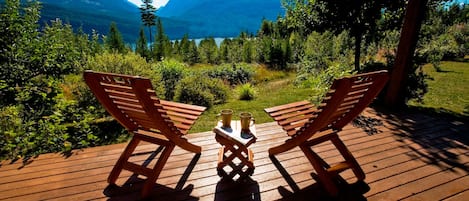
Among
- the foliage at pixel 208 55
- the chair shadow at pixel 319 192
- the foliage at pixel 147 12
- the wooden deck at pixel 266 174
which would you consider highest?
the foliage at pixel 147 12

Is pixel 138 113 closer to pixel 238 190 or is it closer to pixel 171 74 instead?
pixel 238 190

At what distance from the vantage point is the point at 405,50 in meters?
3.97

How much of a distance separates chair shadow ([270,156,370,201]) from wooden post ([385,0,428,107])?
2.57 meters

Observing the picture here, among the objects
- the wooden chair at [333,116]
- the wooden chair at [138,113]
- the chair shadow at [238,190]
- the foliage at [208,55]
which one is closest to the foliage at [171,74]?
the wooden chair at [138,113]

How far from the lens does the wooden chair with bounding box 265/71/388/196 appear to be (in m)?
1.86

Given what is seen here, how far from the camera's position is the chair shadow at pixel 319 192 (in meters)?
2.15

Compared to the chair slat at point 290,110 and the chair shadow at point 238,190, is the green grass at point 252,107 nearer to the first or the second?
the chair slat at point 290,110

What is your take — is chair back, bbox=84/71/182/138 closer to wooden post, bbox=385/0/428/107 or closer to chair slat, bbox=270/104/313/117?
chair slat, bbox=270/104/313/117

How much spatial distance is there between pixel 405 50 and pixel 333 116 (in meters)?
2.67

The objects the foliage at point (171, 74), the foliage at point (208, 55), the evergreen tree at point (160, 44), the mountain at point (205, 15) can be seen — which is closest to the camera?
the foliage at point (171, 74)

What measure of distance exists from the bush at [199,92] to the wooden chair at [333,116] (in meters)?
2.97

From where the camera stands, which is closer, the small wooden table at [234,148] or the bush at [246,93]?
the small wooden table at [234,148]

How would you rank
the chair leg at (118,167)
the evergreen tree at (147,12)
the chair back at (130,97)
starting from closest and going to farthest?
the chair back at (130,97), the chair leg at (118,167), the evergreen tree at (147,12)

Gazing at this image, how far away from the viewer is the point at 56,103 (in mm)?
3781
